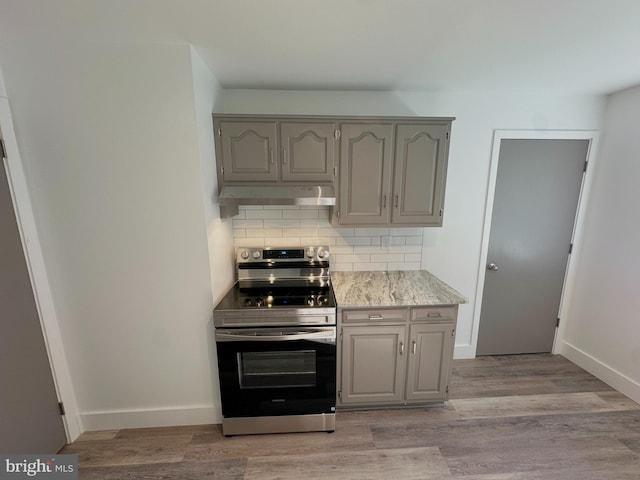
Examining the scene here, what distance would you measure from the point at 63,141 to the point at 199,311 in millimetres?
1307

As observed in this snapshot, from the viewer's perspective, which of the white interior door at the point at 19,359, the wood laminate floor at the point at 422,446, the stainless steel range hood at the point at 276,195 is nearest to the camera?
the white interior door at the point at 19,359

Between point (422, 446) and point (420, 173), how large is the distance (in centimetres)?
199

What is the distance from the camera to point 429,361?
2014 mm

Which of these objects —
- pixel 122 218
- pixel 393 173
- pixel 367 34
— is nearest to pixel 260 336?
pixel 122 218

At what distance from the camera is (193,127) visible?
159cm

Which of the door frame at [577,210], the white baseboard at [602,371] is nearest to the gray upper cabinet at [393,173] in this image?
the door frame at [577,210]

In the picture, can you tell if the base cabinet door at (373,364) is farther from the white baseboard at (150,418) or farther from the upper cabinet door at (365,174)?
the white baseboard at (150,418)

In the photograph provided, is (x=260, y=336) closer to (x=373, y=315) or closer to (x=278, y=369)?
(x=278, y=369)

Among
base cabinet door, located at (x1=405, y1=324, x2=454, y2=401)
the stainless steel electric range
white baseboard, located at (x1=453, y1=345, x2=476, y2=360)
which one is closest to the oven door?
the stainless steel electric range

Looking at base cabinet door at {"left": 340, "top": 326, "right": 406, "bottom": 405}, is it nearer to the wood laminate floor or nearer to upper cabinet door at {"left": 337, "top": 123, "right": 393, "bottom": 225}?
the wood laminate floor

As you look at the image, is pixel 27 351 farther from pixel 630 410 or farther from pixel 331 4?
pixel 630 410

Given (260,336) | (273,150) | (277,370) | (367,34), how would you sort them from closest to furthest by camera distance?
(367,34) → (260,336) → (277,370) → (273,150)

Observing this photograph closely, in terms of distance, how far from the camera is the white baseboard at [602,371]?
2.21 metres

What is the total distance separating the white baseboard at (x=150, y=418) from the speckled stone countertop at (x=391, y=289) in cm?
133
